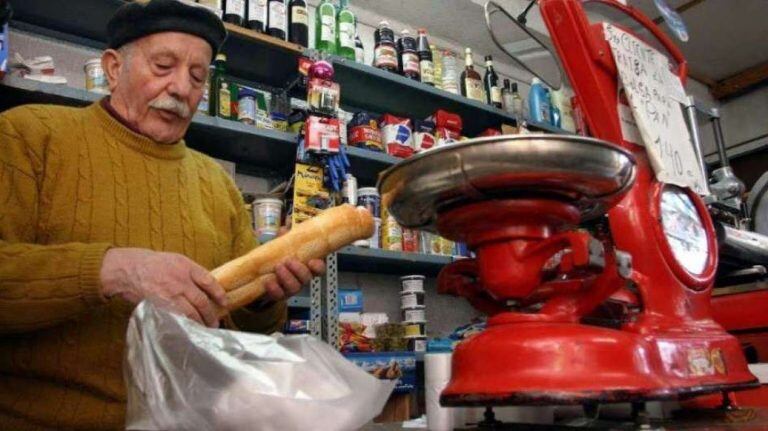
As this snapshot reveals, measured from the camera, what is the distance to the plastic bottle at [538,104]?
257 cm

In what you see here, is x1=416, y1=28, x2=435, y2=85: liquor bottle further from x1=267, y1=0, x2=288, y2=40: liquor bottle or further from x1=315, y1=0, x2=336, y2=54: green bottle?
x1=267, y1=0, x2=288, y2=40: liquor bottle

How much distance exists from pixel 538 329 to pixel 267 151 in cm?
138

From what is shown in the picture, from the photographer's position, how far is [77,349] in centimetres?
83

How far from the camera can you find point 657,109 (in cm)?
100

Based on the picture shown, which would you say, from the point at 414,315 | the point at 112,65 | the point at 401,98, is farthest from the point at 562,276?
the point at 401,98

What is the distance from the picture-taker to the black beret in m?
1.05

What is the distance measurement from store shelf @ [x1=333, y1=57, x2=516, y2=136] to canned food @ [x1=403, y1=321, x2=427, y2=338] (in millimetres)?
858

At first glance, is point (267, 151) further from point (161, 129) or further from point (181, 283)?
point (181, 283)

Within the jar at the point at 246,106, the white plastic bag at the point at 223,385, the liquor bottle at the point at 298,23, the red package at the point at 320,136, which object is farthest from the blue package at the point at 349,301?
the white plastic bag at the point at 223,385

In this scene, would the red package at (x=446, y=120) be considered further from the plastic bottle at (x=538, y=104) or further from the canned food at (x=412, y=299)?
the canned food at (x=412, y=299)

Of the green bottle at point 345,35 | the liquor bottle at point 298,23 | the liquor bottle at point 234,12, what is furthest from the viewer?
the green bottle at point 345,35

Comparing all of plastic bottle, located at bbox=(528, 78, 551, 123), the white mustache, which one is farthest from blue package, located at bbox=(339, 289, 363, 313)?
plastic bottle, located at bbox=(528, 78, 551, 123)

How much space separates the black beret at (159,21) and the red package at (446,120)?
48.8 inches

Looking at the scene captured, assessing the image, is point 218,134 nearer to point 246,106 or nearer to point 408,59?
point 246,106
